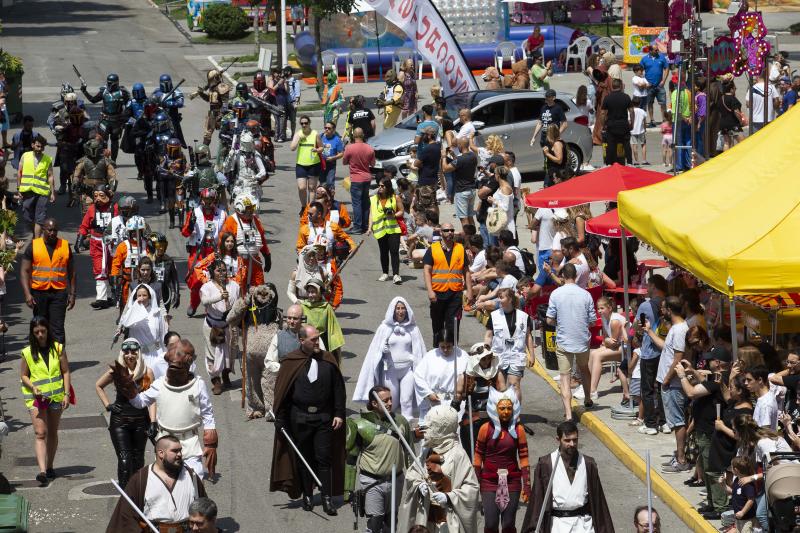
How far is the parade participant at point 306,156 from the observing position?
80.8ft

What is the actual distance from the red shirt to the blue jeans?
0.10m

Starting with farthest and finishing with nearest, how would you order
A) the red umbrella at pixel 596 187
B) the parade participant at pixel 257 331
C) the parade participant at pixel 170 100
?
the parade participant at pixel 170 100
the red umbrella at pixel 596 187
the parade participant at pixel 257 331

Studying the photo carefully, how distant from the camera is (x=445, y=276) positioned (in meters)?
17.3

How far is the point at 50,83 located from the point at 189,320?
2659 cm

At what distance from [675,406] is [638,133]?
1536cm

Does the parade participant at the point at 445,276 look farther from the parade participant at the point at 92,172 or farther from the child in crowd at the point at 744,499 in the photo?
the parade participant at the point at 92,172

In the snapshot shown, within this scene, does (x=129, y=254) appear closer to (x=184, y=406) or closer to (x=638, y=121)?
(x=184, y=406)

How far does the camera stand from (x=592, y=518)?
1069 centimetres

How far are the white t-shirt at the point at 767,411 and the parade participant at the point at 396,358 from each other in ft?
12.3

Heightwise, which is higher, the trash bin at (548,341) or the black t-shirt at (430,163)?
the black t-shirt at (430,163)

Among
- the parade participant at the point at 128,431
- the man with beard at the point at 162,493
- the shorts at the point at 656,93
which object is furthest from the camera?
the shorts at the point at 656,93

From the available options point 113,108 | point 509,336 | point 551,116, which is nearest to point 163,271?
point 509,336

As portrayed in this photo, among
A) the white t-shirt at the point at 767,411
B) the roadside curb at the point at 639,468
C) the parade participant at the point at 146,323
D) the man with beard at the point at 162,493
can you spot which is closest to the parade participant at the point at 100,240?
the parade participant at the point at 146,323

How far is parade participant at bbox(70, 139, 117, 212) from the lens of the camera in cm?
2347
